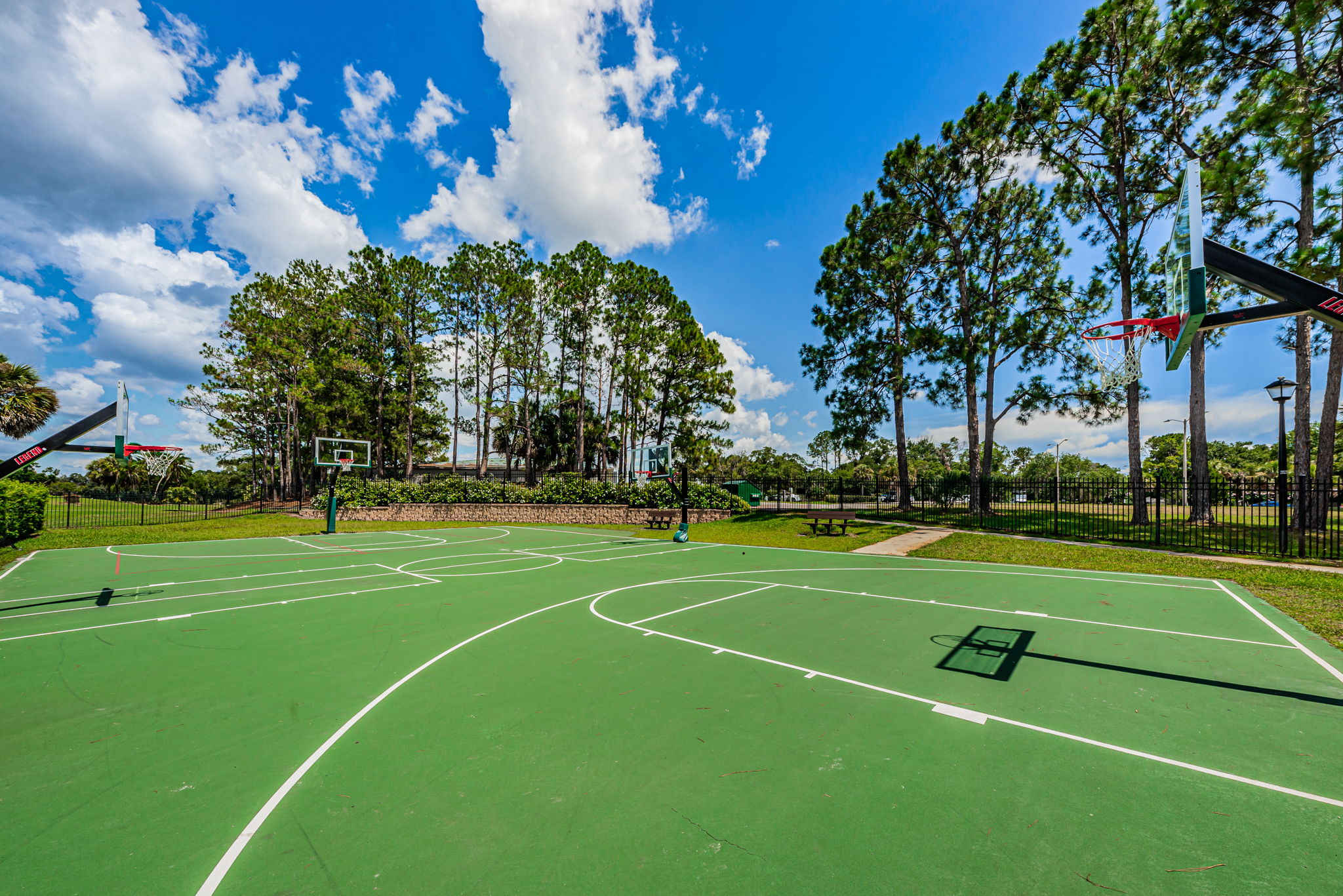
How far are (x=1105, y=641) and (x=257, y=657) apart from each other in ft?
36.5

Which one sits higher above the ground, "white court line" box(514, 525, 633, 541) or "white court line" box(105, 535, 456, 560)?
"white court line" box(105, 535, 456, 560)

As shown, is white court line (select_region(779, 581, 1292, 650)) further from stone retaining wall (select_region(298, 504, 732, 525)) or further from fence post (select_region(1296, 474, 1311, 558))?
stone retaining wall (select_region(298, 504, 732, 525))

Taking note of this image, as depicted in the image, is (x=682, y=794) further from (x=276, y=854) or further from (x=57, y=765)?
(x=57, y=765)

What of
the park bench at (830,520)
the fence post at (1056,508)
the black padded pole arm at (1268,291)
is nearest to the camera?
the black padded pole arm at (1268,291)

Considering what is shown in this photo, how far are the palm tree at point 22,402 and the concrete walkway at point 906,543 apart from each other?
→ 111ft

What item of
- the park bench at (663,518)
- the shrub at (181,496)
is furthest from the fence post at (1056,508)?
the shrub at (181,496)

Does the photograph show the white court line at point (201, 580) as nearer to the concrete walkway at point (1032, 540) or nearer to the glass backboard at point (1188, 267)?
the concrete walkway at point (1032, 540)

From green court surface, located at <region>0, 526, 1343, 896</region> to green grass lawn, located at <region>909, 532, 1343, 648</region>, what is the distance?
956mm

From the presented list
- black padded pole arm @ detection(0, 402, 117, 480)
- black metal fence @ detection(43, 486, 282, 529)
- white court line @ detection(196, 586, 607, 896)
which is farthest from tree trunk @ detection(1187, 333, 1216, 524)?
black metal fence @ detection(43, 486, 282, 529)

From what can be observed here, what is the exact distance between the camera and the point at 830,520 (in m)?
20.4

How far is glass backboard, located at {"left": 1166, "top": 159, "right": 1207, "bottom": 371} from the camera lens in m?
5.18

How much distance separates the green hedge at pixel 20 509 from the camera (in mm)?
16766

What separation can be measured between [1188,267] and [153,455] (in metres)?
35.9

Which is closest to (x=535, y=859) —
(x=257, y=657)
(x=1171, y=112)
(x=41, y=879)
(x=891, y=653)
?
(x=41, y=879)
